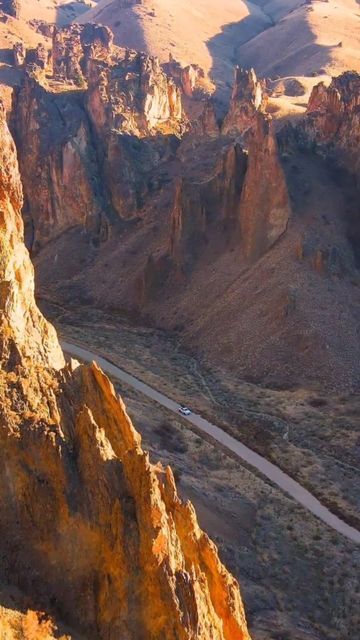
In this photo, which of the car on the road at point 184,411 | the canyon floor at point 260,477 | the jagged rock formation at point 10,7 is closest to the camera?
the canyon floor at point 260,477

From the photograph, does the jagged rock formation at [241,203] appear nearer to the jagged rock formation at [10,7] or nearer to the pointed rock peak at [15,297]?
the pointed rock peak at [15,297]

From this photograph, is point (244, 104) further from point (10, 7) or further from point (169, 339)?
point (10, 7)

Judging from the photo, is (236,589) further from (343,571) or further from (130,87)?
(130,87)

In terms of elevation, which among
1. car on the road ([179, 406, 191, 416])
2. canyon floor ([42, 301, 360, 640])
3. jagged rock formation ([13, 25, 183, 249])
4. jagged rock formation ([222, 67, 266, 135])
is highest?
jagged rock formation ([222, 67, 266, 135])

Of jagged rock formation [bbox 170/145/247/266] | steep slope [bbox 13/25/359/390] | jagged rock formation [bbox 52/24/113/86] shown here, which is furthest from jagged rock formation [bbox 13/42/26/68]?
jagged rock formation [bbox 170/145/247/266]

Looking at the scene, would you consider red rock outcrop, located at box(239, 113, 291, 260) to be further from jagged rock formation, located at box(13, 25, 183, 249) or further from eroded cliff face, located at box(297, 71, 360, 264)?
jagged rock formation, located at box(13, 25, 183, 249)

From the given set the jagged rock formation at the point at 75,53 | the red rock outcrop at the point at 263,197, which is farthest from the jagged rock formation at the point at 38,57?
the red rock outcrop at the point at 263,197
